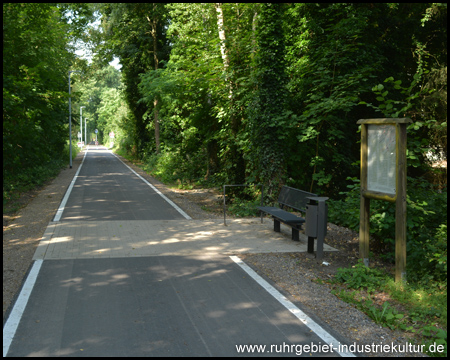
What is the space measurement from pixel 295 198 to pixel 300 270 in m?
2.85

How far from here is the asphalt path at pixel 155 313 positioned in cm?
453

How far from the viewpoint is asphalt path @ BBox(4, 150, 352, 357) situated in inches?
178

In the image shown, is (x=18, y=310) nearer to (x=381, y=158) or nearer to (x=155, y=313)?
(x=155, y=313)

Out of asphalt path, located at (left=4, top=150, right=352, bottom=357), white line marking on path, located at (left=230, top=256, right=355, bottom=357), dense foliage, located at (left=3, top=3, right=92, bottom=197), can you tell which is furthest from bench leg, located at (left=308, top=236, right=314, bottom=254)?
dense foliage, located at (left=3, top=3, right=92, bottom=197)

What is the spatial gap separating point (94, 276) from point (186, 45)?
16.9 metres

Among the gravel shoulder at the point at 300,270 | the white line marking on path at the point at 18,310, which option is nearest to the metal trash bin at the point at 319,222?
the gravel shoulder at the point at 300,270

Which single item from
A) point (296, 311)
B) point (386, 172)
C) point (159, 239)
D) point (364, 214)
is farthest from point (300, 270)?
point (159, 239)

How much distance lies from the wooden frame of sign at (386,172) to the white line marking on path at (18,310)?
5.26m

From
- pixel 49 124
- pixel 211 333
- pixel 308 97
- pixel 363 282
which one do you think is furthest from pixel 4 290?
pixel 49 124

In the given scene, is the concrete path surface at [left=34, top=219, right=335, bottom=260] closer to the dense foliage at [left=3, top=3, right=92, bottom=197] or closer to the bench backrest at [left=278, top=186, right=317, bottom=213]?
the bench backrest at [left=278, top=186, right=317, bottom=213]

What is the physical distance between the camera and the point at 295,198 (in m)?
9.91

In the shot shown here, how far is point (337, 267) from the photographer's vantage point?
7590 mm

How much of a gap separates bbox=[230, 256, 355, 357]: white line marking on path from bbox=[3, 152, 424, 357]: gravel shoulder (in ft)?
0.39

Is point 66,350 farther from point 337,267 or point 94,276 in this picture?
point 337,267
